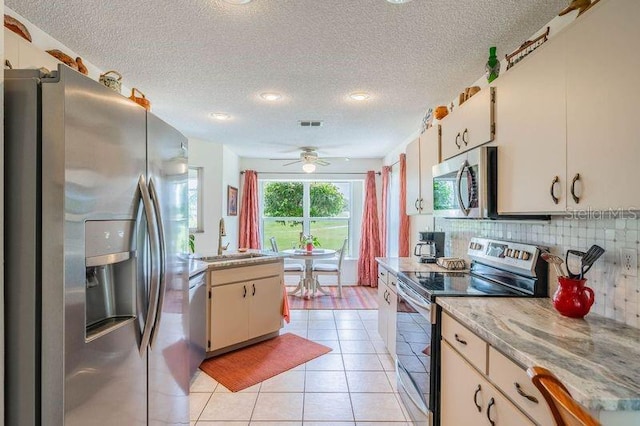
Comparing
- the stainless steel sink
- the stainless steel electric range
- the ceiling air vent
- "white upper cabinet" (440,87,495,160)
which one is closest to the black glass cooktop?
the stainless steel electric range

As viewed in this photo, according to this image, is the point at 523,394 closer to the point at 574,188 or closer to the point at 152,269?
the point at 574,188

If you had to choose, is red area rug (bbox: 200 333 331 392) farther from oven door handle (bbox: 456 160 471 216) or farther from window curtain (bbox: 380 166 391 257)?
window curtain (bbox: 380 166 391 257)

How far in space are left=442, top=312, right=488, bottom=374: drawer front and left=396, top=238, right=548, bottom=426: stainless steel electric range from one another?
9 cm

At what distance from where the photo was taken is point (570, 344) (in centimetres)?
115

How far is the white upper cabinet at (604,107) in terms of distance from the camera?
1023mm

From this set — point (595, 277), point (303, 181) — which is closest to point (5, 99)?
point (595, 277)

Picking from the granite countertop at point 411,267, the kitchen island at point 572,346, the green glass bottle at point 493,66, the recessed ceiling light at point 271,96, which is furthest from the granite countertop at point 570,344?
the recessed ceiling light at point 271,96

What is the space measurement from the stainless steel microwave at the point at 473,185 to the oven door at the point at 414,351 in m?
0.60

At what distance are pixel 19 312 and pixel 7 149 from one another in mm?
474

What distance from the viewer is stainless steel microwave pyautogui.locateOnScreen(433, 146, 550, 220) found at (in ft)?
6.07

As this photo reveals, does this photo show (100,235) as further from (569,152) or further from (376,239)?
(376,239)

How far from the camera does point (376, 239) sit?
607cm

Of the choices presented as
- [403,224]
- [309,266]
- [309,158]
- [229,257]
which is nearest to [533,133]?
[229,257]

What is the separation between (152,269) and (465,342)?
53.8 inches
